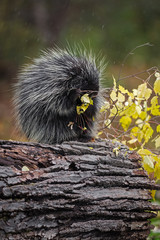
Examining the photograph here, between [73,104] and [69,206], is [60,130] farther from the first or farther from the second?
[69,206]

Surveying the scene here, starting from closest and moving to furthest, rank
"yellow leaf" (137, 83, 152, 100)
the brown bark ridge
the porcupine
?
the brown bark ridge < "yellow leaf" (137, 83, 152, 100) < the porcupine

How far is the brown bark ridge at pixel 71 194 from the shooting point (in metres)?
2.05

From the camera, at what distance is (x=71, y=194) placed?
219 centimetres

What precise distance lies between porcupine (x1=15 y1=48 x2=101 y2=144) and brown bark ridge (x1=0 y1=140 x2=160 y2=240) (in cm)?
71

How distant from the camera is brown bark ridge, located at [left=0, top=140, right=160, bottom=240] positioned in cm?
205

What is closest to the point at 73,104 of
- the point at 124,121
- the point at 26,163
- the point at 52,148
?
the point at 124,121

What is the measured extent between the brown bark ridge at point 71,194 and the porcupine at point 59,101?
71 centimetres

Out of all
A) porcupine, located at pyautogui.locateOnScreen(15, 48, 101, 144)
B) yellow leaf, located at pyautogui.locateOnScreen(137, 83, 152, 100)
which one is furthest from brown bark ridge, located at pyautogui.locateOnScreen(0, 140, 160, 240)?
porcupine, located at pyautogui.locateOnScreen(15, 48, 101, 144)

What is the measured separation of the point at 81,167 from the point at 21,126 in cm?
128

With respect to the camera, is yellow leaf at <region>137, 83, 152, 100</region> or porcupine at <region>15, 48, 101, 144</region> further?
porcupine at <region>15, 48, 101, 144</region>

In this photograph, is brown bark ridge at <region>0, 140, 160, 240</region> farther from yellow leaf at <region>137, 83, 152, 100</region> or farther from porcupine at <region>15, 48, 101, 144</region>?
porcupine at <region>15, 48, 101, 144</region>

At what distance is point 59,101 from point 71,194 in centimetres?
119

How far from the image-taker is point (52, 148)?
2.41 metres

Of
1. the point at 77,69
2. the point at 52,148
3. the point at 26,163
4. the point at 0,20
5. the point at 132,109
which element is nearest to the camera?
the point at 26,163
